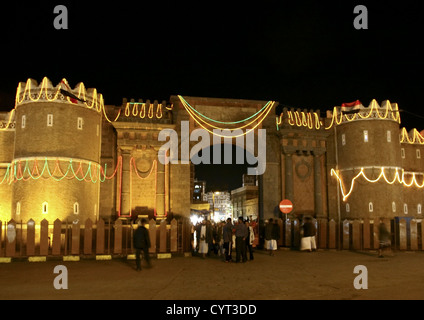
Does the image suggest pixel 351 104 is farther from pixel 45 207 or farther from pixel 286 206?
pixel 45 207

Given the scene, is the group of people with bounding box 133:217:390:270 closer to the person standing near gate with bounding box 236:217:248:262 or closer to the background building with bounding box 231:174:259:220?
the person standing near gate with bounding box 236:217:248:262

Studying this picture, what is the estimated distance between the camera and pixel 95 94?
2262 centimetres

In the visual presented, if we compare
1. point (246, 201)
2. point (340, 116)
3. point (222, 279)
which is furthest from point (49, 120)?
point (246, 201)

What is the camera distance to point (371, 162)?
25.3 metres

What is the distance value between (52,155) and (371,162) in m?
18.3

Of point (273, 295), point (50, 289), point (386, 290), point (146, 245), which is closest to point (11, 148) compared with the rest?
point (146, 245)

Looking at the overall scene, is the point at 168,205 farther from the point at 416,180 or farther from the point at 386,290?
the point at 416,180

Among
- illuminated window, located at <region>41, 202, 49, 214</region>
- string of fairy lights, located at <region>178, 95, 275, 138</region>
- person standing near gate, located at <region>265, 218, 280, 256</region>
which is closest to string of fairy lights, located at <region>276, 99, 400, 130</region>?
string of fairy lights, located at <region>178, 95, 275, 138</region>

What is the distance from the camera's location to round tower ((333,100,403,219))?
25.1 m

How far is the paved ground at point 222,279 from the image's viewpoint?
935cm

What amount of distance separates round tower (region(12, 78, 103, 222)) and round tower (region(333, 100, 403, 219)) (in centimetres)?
1552

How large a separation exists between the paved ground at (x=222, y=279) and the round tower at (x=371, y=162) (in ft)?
27.3

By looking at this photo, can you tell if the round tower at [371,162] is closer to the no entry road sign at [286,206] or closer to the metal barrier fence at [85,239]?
the no entry road sign at [286,206]

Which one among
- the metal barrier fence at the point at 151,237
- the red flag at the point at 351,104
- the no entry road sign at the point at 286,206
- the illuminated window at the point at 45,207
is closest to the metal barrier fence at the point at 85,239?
the metal barrier fence at the point at 151,237
